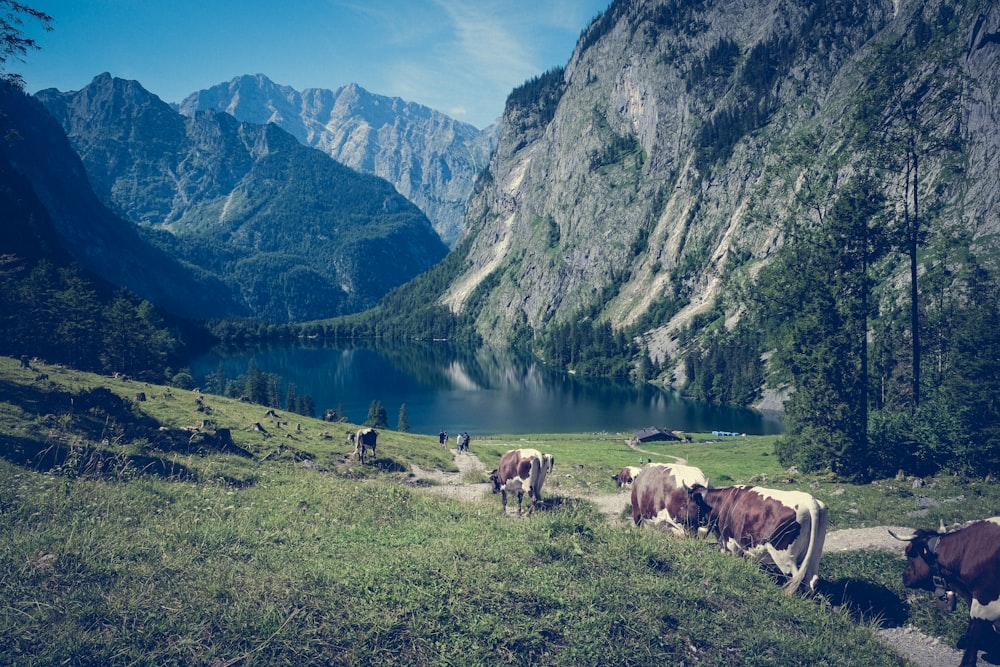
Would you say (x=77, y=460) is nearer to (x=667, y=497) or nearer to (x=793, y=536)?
(x=667, y=497)

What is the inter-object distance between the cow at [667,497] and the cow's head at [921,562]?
5.96 metres

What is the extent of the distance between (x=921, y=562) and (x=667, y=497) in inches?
292

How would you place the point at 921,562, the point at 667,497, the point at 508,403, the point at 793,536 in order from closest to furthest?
the point at 793,536, the point at 921,562, the point at 667,497, the point at 508,403

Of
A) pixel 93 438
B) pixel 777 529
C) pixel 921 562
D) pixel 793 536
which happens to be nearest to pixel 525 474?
pixel 777 529

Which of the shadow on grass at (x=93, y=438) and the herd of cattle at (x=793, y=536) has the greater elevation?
the herd of cattle at (x=793, y=536)

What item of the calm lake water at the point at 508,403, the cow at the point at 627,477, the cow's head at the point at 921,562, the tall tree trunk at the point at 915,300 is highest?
the tall tree trunk at the point at 915,300

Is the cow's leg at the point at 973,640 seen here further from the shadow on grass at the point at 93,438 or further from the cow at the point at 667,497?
the shadow on grass at the point at 93,438

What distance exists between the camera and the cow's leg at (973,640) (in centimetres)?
1224

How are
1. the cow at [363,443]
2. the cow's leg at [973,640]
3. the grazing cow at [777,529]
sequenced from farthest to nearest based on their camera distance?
the cow at [363,443] → the grazing cow at [777,529] → the cow's leg at [973,640]

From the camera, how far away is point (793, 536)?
15.0 m

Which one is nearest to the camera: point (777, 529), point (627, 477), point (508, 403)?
point (777, 529)

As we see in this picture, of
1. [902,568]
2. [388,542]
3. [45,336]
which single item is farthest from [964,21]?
[45,336]

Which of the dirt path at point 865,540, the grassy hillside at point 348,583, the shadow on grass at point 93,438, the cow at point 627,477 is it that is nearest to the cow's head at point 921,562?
the grassy hillside at point 348,583

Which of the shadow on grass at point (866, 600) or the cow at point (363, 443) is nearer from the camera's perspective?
the shadow on grass at point (866, 600)
